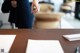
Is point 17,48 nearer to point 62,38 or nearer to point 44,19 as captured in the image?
point 62,38

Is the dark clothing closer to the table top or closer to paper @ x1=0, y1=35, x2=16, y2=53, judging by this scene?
the table top

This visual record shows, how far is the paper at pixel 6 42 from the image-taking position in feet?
2.47

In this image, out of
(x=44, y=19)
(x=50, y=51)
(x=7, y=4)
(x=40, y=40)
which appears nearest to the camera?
(x=50, y=51)

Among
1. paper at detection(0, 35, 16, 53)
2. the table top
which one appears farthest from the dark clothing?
paper at detection(0, 35, 16, 53)

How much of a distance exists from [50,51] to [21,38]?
25 centimetres

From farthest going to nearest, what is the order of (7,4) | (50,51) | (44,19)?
(44,19)
(7,4)
(50,51)

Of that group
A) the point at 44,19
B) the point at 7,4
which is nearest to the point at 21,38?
the point at 7,4

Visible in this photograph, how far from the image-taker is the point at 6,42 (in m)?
0.84

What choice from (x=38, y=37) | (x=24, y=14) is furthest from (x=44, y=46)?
(x=24, y=14)

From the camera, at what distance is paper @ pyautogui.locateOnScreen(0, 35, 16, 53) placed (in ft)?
2.47

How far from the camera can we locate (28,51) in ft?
2.35

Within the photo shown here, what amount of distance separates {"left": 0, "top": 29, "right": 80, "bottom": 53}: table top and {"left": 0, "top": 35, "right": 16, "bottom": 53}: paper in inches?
0.8

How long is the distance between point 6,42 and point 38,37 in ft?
0.64

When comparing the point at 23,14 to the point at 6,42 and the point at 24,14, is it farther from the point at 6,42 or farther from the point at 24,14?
the point at 6,42
